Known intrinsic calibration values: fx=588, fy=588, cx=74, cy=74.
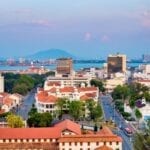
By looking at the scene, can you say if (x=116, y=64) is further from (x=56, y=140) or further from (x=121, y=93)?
(x=56, y=140)

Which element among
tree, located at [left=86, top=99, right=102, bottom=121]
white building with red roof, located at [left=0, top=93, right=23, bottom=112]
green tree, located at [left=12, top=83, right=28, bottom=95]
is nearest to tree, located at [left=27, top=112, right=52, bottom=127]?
tree, located at [left=86, top=99, right=102, bottom=121]

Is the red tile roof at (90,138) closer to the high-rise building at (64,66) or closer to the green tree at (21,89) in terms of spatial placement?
the green tree at (21,89)

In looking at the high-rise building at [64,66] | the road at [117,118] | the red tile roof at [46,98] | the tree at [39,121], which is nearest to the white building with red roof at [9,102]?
the red tile roof at [46,98]

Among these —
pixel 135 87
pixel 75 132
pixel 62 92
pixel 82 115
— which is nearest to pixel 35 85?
pixel 135 87

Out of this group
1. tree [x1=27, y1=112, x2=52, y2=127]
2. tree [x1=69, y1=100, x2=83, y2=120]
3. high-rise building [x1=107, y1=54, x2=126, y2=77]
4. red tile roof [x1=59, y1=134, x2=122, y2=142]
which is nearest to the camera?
red tile roof [x1=59, y1=134, x2=122, y2=142]

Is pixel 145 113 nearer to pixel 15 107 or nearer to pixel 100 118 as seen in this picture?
pixel 100 118

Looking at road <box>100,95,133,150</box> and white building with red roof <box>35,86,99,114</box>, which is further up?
white building with red roof <box>35,86,99,114</box>

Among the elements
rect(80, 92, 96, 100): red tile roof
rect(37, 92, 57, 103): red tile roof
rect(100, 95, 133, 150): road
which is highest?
rect(37, 92, 57, 103): red tile roof

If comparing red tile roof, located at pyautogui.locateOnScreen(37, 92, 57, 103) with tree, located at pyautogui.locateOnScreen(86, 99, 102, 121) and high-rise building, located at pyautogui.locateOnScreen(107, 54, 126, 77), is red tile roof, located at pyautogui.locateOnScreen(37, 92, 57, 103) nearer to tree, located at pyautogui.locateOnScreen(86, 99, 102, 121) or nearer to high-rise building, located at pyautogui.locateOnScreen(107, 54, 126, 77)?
tree, located at pyautogui.locateOnScreen(86, 99, 102, 121)

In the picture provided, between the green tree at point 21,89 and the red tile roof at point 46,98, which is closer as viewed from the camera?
the red tile roof at point 46,98

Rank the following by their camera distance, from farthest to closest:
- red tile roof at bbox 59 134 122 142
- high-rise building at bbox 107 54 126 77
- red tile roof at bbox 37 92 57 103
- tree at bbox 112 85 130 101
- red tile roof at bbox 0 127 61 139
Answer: high-rise building at bbox 107 54 126 77, tree at bbox 112 85 130 101, red tile roof at bbox 37 92 57 103, red tile roof at bbox 0 127 61 139, red tile roof at bbox 59 134 122 142
